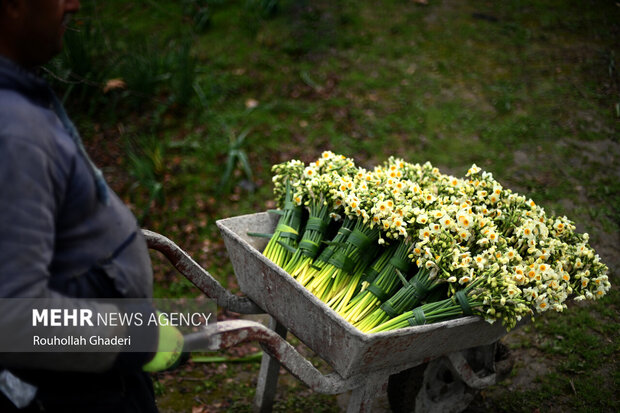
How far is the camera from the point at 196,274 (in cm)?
248

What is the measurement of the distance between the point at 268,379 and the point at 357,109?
11.8 ft

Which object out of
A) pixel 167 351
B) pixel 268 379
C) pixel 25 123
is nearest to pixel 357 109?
pixel 268 379

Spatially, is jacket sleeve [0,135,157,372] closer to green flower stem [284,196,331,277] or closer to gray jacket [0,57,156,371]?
gray jacket [0,57,156,371]

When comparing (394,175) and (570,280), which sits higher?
(394,175)

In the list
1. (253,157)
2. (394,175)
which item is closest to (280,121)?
(253,157)

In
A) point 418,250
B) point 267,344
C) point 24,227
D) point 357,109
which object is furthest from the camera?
point 357,109

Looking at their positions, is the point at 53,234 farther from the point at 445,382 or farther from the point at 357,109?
the point at 357,109

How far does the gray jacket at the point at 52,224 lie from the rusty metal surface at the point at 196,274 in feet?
2.59

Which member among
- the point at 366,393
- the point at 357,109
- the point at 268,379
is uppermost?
the point at 366,393

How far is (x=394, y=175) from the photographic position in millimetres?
2762

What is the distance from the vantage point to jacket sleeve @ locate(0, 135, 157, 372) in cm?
118

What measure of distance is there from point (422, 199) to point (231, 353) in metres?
1.85

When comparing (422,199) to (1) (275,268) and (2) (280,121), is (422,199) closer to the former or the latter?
(1) (275,268)

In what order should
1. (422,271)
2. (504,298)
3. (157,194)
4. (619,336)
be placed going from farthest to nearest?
(157,194)
(619,336)
(422,271)
(504,298)
